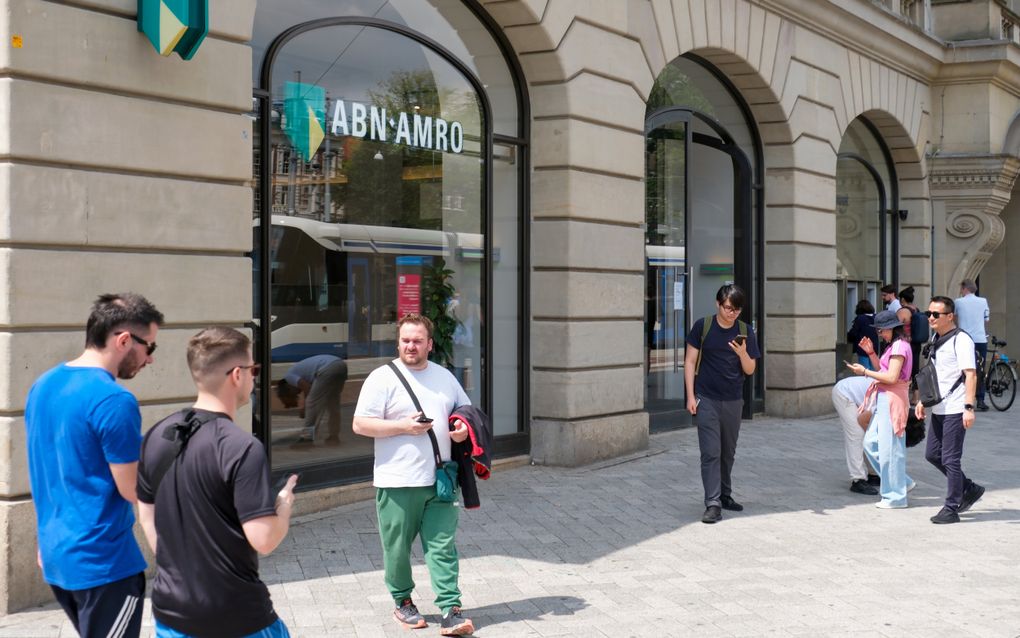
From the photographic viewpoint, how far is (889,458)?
9.48 m

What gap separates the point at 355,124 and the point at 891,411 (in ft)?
16.3

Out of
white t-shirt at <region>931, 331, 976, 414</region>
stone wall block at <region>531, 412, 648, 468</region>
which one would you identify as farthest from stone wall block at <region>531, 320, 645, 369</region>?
white t-shirt at <region>931, 331, 976, 414</region>

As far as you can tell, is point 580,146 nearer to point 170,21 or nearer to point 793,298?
point 170,21

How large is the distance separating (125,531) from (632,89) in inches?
356

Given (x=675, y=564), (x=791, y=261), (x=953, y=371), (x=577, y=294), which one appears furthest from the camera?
(x=791, y=261)

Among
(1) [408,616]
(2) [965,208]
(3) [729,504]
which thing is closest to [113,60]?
(1) [408,616]

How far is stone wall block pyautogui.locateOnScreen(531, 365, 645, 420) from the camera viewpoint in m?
11.1

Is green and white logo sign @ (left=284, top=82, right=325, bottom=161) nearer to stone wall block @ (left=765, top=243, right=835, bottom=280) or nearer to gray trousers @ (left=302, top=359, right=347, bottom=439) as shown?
gray trousers @ (left=302, top=359, right=347, bottom=439)

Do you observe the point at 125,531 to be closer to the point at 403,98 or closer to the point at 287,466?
the point at 287,466

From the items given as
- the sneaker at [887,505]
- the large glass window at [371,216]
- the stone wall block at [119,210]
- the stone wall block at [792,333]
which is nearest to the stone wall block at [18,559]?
the stone wall block at [119,210]

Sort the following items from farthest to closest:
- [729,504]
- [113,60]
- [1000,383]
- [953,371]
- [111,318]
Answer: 1. [1000,383]
2. [729,504]
3. [953,371]
4. [113,60]
5. [111,318]

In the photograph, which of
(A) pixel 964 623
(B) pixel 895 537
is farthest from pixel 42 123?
(B) pixel 895 537

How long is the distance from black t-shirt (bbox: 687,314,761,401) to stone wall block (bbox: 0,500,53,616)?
16.4 ft

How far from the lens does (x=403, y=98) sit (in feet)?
33.1
